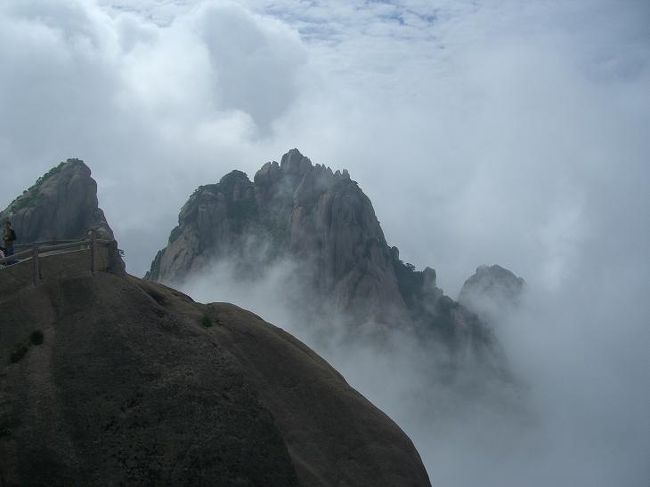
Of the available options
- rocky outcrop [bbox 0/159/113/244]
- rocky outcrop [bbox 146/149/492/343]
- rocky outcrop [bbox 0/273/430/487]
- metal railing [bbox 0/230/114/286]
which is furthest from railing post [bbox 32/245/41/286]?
rocky outcrop [bbox 146/149/492/343]

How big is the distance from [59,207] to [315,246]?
74.3m

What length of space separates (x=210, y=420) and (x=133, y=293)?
4985 millimetres

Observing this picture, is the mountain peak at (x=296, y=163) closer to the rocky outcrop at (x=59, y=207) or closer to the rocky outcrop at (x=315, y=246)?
the rocky outcrop at (x=315, y=246)

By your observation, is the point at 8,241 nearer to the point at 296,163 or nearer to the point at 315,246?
the point at 315,246

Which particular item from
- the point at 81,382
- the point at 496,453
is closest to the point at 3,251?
the point at 81,382

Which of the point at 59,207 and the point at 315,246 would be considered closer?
the point at 59,207

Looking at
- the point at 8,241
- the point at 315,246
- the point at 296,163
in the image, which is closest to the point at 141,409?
the point at 8,241

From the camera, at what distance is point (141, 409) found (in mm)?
20734

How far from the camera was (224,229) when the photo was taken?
176625mm

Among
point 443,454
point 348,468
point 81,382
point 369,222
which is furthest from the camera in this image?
point 369,222

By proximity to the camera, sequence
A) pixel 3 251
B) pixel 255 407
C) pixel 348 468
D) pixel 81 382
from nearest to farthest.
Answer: pixel 81 382
pixel 255 407
pixel 348 468
pixel 3 251

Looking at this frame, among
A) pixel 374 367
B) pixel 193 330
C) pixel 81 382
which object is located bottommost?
pixel 81 382

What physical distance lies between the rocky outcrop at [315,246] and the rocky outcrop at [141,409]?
453ft

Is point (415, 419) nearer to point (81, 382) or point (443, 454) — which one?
point (443, 454)
